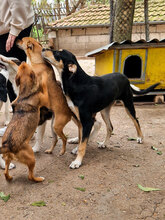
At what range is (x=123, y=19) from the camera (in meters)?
7.75

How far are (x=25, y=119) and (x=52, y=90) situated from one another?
2.70ft

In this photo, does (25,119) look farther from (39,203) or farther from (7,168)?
(39,203)

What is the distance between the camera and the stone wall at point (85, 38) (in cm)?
1441

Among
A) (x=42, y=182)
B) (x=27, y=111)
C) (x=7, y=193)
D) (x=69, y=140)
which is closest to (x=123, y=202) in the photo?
(x=42, y=182)

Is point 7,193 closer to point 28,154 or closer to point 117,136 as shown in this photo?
point 28,154

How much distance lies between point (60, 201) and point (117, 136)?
2467 millimetres

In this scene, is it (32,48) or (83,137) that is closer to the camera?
(83,137)

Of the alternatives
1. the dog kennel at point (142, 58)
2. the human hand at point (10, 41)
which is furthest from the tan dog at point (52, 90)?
the dog kennel at point (142, 58)

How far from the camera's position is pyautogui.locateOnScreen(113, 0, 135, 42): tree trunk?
301 inches

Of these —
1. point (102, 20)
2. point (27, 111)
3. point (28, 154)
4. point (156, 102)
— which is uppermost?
point (102, 20)

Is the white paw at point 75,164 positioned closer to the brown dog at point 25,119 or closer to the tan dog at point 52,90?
the tan dog at point 52,90

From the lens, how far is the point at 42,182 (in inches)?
123

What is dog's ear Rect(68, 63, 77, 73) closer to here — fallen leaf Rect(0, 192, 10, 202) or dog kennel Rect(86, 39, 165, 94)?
fallen leaf Rect(0, 192, 10, 202)

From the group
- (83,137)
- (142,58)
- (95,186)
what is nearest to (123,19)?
(142,58)
